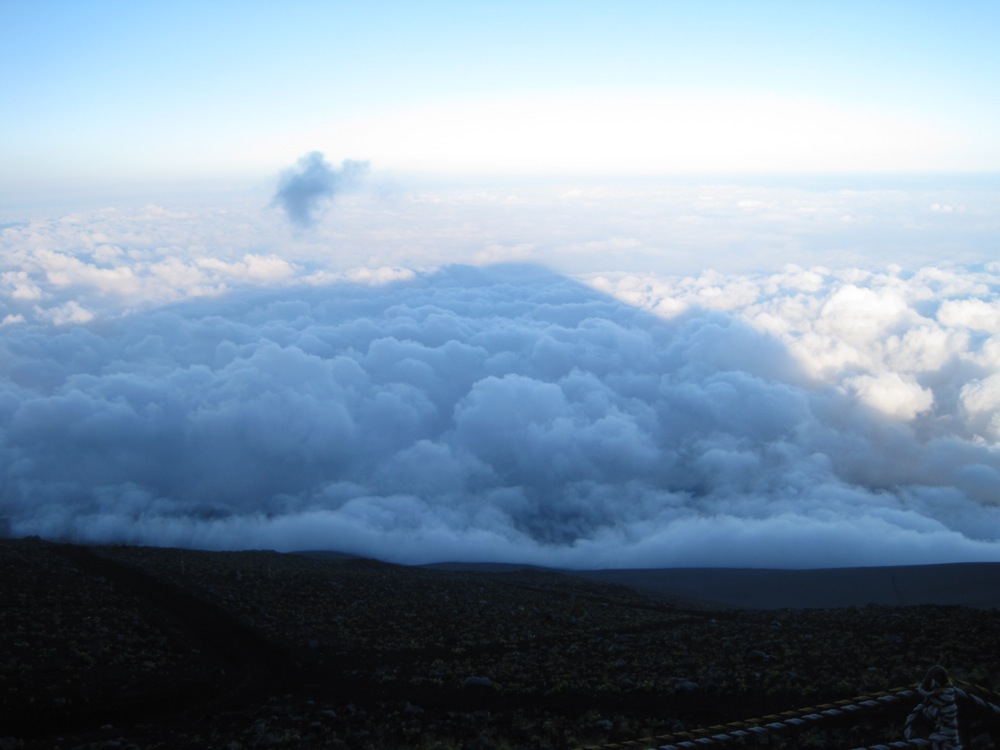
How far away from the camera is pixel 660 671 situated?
492 inches

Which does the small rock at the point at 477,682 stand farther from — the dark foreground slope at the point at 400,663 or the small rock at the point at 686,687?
the small rock at the point at 686,687

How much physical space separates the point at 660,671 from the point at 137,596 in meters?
12.8

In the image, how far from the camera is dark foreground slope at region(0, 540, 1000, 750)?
9922 millimetres

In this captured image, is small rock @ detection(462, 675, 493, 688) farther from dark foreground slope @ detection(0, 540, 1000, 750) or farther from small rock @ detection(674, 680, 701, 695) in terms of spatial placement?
small rock @ detection(674, 680, 701, 695)

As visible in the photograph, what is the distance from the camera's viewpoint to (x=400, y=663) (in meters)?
13.8

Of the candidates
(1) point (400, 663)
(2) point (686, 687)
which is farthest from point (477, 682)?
(2) point (686, 687)

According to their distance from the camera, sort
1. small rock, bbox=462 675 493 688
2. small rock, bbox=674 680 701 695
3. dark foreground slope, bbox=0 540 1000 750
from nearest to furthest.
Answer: dark foreground slope, bbox=0 540 1000 750, small rock, bbox=674 680 701 695, small rock, bbox=462 675 493 688

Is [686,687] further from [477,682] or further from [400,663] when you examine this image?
[400,663]

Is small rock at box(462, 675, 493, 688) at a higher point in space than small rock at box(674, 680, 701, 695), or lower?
lower

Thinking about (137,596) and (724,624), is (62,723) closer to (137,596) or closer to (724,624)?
(137,596)

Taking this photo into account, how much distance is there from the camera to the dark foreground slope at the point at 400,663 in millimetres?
9922

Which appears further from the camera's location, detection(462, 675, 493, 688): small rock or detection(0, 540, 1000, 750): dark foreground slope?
detection(462, 675, 493, 688): small rock

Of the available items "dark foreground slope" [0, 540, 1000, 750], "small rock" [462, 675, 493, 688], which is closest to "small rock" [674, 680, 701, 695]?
"dark foreground slope" [0, 540, 1000, 750]

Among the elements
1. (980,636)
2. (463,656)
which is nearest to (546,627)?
(463,656)
